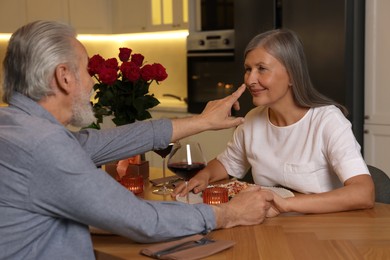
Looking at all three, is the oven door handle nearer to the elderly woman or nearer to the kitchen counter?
the kitchen counter

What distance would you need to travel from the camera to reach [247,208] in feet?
4.81

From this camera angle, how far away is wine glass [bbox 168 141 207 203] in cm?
164

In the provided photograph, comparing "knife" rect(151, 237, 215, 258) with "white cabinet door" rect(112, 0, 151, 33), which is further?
"white cabinet door" rect(112, 0, 151, 33)

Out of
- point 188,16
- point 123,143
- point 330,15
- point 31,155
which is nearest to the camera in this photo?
point 31,155

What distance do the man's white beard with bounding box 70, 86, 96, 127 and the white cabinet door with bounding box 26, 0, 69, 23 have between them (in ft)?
12.3

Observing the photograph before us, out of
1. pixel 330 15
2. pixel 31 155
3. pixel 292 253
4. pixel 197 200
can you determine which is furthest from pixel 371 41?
pixel 31 155

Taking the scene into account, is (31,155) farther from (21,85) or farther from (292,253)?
(292,253)

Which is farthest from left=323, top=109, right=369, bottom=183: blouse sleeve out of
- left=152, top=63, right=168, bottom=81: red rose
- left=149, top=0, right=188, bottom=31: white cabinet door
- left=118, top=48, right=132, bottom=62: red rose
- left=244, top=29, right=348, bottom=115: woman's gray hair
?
left=149, top=0, right=188, bottom=31: white cabinet door

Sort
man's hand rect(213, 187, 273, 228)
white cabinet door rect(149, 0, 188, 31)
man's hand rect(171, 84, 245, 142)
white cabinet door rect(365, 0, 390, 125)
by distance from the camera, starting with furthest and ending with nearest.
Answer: white cabinet door rect(149, 0, 188, 31) → white cabinet door rect(365, 0, 390, 125) → man's hand rect(171, 84, 245, 142) → man's hand rect(213, 187, 273, 228)

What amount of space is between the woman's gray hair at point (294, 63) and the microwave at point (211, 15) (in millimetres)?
2134

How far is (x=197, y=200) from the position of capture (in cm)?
167

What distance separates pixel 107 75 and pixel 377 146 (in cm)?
219

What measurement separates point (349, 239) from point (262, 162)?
0.76 m

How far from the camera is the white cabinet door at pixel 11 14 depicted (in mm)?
4832
